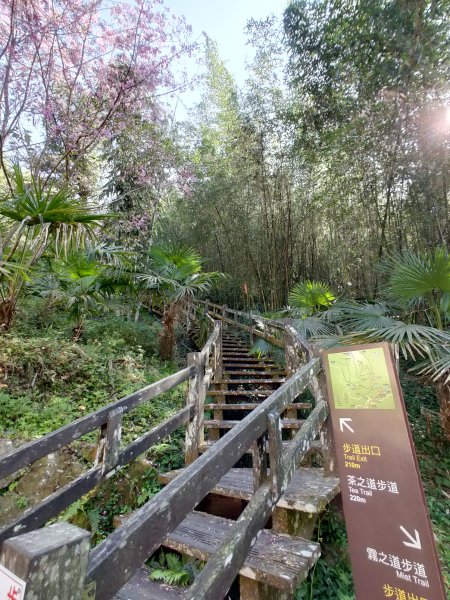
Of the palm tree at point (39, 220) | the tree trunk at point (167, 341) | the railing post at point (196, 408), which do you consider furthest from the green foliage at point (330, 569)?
the tree trunk at point (167, 341)

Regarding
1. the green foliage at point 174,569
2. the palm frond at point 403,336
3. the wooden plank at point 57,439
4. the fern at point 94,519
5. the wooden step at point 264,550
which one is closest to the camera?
the wooden step at point 264,550

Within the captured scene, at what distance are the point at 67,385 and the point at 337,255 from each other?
26.3ft

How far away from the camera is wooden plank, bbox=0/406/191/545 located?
146 centimetres

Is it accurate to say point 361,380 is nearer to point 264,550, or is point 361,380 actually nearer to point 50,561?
point 264,550

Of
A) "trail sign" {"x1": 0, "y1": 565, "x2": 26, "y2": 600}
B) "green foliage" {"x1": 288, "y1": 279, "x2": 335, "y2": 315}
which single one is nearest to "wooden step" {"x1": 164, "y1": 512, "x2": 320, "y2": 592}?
"trail sign" {"x1": 0, "y1": 565, "x2": 26, "y2": 600}

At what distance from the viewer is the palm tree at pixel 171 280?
4590mm

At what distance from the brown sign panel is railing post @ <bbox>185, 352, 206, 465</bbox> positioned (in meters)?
1.41

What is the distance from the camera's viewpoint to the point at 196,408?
8.96 ft

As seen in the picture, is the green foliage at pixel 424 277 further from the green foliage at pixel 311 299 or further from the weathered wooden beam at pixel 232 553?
the weathered wooden beam at pixel 232 553

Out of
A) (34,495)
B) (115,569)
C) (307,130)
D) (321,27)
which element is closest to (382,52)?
(321,27)

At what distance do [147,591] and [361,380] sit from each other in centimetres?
154

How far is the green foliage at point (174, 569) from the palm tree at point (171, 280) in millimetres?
3043

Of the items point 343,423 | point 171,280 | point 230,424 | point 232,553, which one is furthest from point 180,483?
point 171,280

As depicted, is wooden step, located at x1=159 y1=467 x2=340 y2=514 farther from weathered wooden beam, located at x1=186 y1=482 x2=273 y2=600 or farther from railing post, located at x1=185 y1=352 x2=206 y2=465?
weathered wooden beam, located at x1=186 y1=482 x2=273 y2=600
